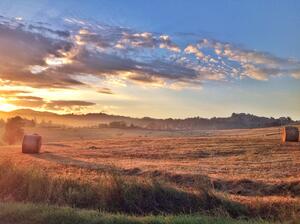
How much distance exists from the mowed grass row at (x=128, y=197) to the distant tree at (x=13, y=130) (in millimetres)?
53250

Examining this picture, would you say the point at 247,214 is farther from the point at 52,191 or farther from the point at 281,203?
the point at 52,191

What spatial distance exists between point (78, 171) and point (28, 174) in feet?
17.7

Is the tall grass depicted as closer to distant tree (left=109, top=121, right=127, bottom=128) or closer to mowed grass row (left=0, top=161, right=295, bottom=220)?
mowed grass row (left=0, top=161, right=295, bottom=220)

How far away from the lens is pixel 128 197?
46.0ft

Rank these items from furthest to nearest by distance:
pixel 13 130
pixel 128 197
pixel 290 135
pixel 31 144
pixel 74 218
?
pixel 13 130 < pixel 290 135 < pixel 31 144 < pixel 128 197 < pixel 74 218

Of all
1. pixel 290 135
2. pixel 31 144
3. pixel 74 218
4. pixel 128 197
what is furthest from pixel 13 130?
pixel 74 218

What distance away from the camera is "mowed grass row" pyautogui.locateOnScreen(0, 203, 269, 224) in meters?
10.4

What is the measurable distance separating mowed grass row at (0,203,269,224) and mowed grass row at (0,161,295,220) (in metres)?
2.13

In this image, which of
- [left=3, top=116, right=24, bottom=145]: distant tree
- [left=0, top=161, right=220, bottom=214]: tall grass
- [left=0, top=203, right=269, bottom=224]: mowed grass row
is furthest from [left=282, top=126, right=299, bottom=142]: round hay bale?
[left=3, top=116, right=24, bottom=145]: distant tree

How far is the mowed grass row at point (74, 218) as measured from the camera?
410 inches

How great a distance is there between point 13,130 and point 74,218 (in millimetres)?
59473

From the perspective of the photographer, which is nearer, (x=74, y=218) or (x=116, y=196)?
(x=74, y=218)

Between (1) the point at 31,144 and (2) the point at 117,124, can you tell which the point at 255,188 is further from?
(2) the point at 117,124

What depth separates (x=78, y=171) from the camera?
20.9m
